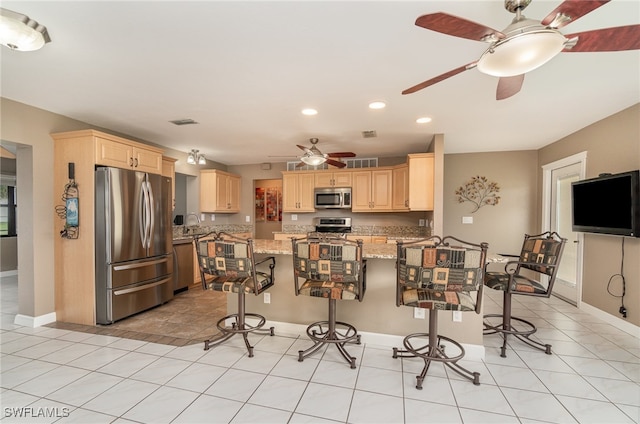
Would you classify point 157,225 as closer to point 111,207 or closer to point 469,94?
point 111,207

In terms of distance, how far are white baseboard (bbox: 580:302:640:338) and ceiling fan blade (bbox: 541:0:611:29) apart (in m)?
3.45

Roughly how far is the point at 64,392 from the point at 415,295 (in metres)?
2.58

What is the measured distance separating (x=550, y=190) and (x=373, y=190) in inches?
113

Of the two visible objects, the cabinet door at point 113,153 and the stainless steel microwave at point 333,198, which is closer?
the cabinet door at point 113,153

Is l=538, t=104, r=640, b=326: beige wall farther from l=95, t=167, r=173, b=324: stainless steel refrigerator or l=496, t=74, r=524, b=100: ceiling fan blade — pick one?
l=95, t=167, r=173, b=324: stainless steel refrigerator

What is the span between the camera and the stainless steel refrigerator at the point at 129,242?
10.4 ft

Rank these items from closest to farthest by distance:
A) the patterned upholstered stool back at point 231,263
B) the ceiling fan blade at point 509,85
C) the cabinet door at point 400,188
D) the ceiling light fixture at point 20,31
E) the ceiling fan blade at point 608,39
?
the ceiling fan blade at point 608,39, the ceiling light fixture at point 20,31, the ceiling fan blade at point 509,85, the patterned upholstered stool back at point 231,263, the cabinet door at point 400,188

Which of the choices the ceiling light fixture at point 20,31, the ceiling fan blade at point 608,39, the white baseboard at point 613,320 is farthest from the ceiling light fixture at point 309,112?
the white baseboard at point 613,320

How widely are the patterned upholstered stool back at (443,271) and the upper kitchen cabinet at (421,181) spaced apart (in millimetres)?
2339

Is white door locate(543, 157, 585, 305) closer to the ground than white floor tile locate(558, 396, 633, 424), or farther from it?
farther from it

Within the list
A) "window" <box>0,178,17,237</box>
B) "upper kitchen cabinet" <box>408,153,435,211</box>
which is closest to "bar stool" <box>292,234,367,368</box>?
"upper kitchen cabinet" <box>408,153,435,211</box>

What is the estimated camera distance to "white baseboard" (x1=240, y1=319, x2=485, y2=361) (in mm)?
Result: 2523

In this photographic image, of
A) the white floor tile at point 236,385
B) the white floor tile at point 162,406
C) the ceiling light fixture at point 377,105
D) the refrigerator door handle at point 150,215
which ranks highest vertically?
the ceiling light fixture at point 377,105

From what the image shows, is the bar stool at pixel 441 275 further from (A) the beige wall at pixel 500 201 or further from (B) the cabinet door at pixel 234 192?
(B) the cabinet door at pixel 234 192
